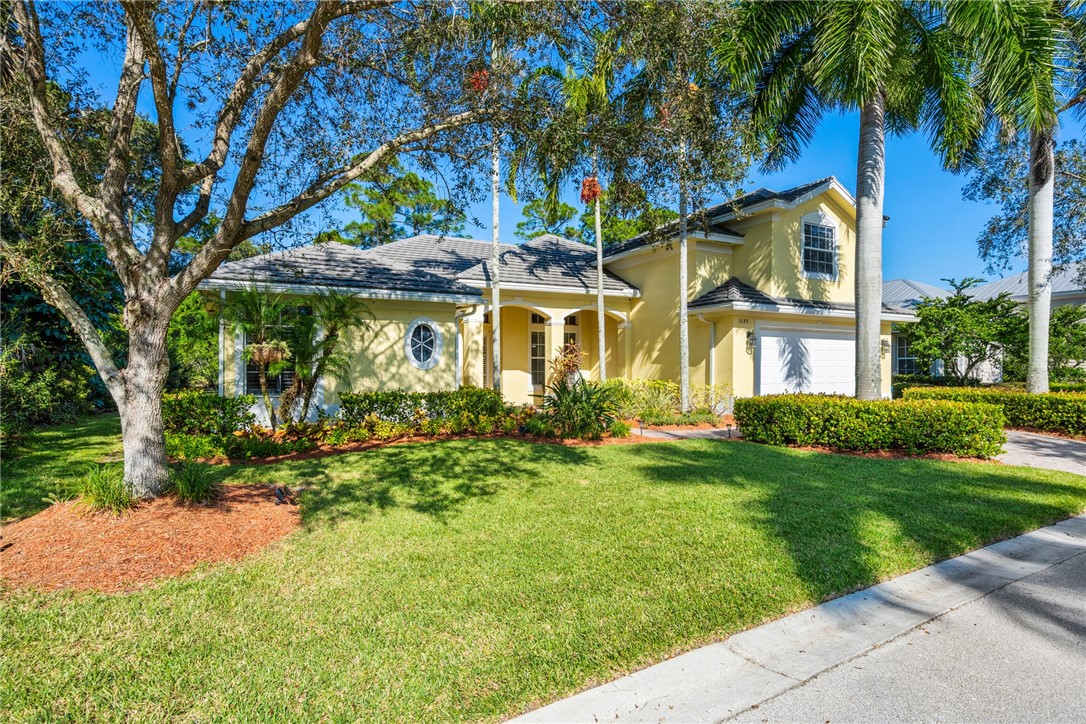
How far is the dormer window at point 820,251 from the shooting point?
56.2 feet

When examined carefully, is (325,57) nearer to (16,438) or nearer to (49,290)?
(49,290)

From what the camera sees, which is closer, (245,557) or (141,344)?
(245,557)

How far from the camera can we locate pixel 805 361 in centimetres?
1677

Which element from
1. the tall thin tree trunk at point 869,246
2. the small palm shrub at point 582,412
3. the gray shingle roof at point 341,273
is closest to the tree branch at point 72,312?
the gray shingle roof at point 341,273

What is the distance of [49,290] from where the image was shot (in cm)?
527

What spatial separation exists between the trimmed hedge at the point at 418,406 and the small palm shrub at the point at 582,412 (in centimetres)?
149

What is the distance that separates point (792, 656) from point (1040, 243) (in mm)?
15169

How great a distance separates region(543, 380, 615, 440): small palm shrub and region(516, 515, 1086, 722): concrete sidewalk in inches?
274

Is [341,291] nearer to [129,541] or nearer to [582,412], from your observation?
[582,412]

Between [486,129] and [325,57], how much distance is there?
6.87ft

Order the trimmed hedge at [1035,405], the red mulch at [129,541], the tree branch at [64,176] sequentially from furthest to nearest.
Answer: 1. the trimmed hedge at [1035,405]
2. the tree branch at [64,176]
3. the red mulch at [129,541]

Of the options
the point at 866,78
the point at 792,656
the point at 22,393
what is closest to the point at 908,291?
the point at 866,78

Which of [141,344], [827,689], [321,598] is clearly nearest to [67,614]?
[321,598]

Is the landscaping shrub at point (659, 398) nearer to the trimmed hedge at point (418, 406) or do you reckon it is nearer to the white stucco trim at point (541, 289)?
the white stucco trim at point (541, 289)
